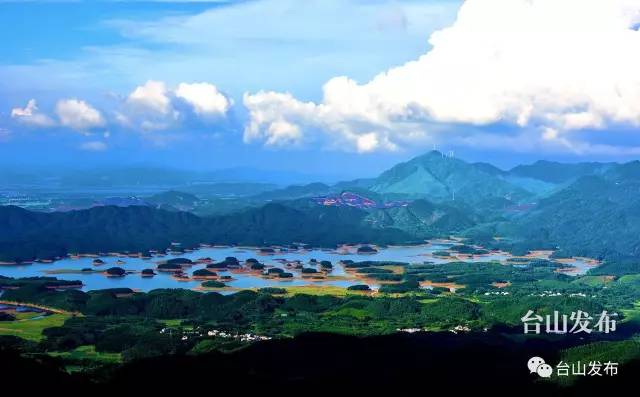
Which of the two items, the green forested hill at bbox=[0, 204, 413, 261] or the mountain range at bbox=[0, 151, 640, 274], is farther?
the mountain range at bbox=[0, 151, 640, 274]

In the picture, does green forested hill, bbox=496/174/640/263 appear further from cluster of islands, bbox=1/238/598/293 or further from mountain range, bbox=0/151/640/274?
cluster of islands, bbox=1/238/598/293

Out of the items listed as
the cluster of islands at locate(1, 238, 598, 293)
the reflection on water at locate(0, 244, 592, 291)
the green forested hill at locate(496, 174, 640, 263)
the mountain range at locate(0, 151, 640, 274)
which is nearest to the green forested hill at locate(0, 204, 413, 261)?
the mountain range at locate(0, 151, 640, 274)

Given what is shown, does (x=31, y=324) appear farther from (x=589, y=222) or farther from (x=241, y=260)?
(x=589, y=222)

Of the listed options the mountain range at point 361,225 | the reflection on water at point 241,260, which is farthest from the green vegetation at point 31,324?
the mountain range at point 361,225

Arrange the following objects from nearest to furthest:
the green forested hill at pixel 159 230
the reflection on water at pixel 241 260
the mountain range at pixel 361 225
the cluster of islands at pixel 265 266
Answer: the reflection on water at pixel 241 260, the cluster of islands at pixel 265 266, the green forested hill at pixel 159 230, the mountain range at pixel 361 225

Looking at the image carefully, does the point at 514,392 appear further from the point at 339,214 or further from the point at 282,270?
the point at 339,214

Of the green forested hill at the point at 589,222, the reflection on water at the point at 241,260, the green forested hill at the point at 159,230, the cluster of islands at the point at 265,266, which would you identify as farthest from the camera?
the green forested hill at the point at 589,222

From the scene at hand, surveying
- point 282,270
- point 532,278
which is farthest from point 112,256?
point 532,278

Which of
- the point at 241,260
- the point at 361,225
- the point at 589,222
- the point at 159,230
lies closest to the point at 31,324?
the point at 241,260

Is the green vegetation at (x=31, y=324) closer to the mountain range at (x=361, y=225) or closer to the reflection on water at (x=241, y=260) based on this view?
the reflection on water at (x=241, y=260)
